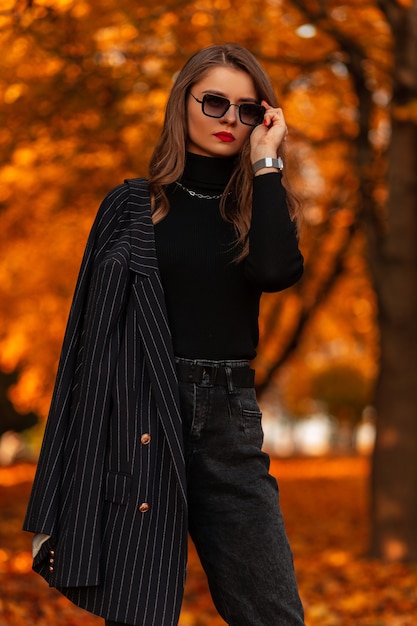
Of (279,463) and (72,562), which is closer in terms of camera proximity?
(72,562)

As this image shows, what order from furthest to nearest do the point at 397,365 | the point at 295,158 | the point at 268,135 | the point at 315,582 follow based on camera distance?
the point at 295,158 < the point at 397,365 < the point at 315,582 < the point at 268,135

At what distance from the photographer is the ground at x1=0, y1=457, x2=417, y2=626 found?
5977 millimetres

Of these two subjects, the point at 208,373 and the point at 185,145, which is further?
the point at 185,145

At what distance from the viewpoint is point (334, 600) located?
6.76m

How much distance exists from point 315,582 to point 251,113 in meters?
5.15

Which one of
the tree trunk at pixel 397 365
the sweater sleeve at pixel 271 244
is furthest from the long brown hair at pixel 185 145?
the tree trunk at pixel 397 365

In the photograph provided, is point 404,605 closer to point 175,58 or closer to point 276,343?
point 175,58

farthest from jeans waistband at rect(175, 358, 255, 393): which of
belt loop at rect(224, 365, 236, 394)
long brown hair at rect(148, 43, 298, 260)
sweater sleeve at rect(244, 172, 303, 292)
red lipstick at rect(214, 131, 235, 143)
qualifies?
red lipstick at rect(214, 131, 235, 143)

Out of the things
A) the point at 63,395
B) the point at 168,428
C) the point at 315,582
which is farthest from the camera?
the point at 315,582

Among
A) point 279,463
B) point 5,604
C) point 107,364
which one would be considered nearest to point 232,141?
point 107,364

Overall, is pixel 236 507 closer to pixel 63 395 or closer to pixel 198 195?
pixel 63 395

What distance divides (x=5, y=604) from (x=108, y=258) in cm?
363

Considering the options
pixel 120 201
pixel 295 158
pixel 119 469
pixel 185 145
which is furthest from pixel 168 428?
pixel 295 158

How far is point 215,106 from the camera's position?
2982 millimetres
